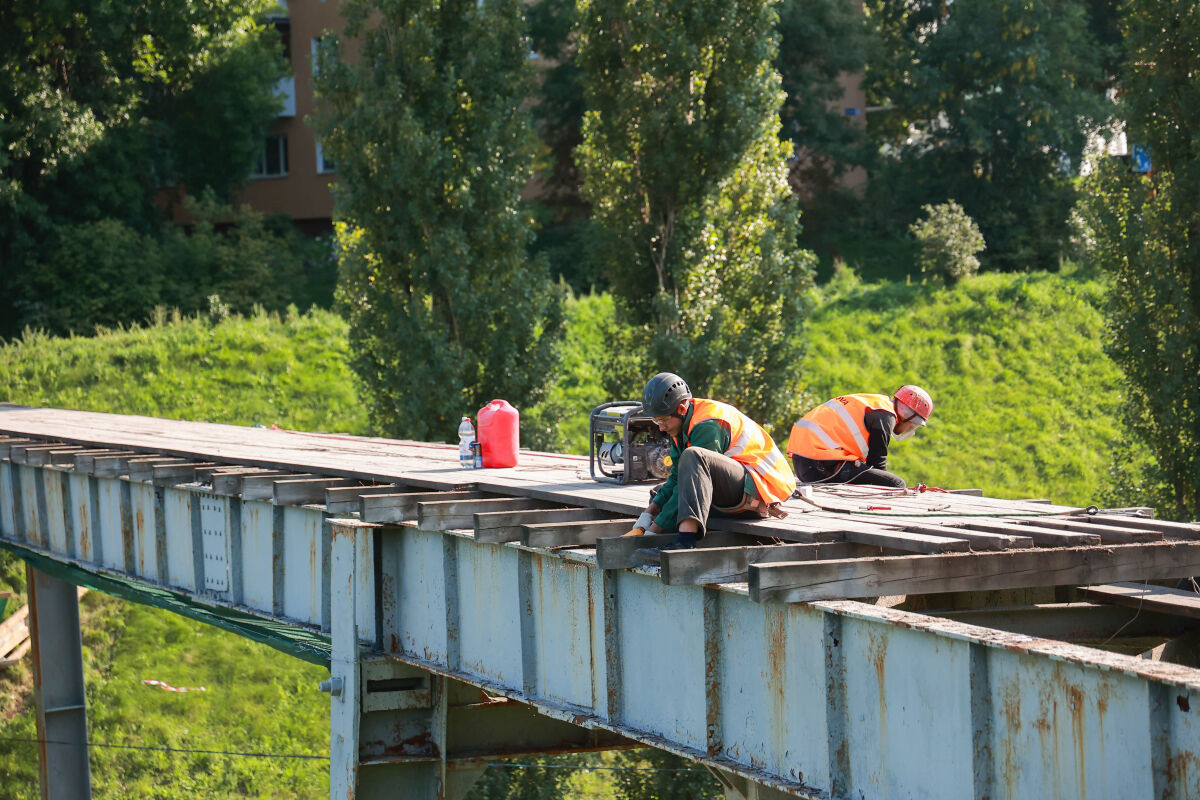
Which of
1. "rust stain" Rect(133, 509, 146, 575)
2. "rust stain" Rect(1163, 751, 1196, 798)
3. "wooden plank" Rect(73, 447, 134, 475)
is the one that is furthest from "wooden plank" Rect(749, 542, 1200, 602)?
"wooden plank" Rect(73, 447, 134, 475)

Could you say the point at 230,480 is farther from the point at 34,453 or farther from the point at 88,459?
the point at 34,453

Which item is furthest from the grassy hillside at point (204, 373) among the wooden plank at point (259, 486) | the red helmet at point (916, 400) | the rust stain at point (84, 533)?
the red helmet at point (916, 400)

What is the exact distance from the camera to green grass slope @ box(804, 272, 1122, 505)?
98.4 feet

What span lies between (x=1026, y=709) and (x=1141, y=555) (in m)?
2.11

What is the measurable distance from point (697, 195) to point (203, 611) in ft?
40.9

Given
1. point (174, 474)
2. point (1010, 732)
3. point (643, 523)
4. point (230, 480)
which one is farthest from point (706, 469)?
point (174, 474)

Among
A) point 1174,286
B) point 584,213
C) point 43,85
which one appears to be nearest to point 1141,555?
point 1174,286

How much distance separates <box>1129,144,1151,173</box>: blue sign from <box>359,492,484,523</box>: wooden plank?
14303 millimetres

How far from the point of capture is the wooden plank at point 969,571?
22.3 feet

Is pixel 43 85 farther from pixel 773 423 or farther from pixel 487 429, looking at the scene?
pixel 487 429

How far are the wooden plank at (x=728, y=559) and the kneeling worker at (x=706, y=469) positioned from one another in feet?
1.15

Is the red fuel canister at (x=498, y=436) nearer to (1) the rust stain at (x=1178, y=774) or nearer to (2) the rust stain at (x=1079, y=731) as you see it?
(2) the rust stain at (x=1079, y=731)

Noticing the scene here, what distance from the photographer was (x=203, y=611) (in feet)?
47.7

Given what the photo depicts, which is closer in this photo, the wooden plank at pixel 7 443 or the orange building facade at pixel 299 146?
the wooden plank at pixel 7 443
